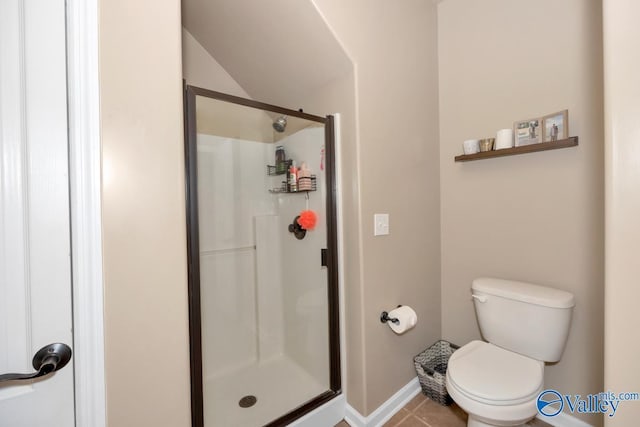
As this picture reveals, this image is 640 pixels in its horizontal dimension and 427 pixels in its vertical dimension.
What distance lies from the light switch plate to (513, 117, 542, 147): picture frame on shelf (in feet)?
2.99

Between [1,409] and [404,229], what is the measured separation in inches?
69.7

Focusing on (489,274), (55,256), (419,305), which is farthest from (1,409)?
(489,274)

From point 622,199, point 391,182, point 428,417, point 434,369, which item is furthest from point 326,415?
point 622,199

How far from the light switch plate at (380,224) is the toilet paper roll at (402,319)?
0.48 metres

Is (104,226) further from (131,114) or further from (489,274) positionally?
(489,274)

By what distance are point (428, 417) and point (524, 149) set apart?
1704mm

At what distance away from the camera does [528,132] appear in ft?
4.79

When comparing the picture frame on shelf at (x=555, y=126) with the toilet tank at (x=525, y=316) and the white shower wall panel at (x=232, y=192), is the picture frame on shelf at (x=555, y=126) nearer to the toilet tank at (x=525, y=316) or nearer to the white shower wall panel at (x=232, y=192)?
the toilet tank at (x=525, y=316)

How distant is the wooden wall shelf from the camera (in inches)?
51.8

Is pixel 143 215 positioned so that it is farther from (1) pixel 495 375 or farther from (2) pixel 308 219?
(1) pixel 495 375

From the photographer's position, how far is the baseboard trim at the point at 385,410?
1.41m

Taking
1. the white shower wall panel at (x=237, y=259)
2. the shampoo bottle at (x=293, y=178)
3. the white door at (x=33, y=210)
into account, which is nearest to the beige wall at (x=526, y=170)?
the shampoo bottle at (x=293, y=178)

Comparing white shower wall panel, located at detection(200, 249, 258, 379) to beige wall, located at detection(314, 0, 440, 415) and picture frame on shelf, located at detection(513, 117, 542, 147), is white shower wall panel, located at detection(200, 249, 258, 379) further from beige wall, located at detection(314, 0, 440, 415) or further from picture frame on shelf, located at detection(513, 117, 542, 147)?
picture frame on shelf, located at detection(513, 117, 542, 147)

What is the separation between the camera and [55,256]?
692 mm
